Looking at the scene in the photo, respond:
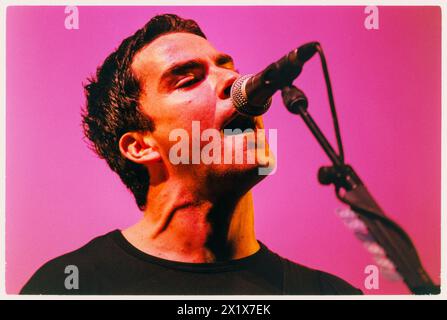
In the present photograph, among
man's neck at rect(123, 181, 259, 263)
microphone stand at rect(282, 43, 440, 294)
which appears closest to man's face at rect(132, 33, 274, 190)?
man's neck at rect(123, 181, 259, 263)

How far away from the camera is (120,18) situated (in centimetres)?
253

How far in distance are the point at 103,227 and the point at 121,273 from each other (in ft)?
0.75

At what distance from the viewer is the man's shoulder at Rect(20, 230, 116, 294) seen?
2.43 m

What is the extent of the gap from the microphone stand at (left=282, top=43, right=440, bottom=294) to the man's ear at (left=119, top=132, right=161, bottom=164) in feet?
2.94

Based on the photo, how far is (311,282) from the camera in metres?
2.45

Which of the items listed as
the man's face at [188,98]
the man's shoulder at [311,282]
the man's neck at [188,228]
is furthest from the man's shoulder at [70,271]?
the man's shoulder at [311,282]

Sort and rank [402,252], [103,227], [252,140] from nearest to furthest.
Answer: [402,252] < [252,140] < [103,227]

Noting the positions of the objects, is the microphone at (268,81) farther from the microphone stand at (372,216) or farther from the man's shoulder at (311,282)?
the man's shoulder at (311,282)

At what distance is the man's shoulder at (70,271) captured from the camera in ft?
7.97

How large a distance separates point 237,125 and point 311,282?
0.80m

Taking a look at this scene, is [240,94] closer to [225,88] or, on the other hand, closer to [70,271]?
[225,88]

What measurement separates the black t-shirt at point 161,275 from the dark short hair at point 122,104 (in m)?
0.26
